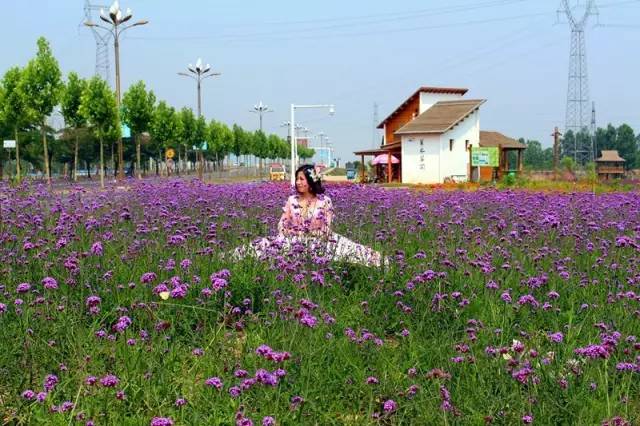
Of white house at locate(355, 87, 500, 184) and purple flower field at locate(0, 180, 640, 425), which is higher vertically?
white house at locate(355, 87, 500, 184)

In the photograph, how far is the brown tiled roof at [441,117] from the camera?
155 feet

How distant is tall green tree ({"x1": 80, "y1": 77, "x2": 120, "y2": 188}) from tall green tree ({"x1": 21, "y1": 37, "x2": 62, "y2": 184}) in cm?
319

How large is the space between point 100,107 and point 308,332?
106 feet

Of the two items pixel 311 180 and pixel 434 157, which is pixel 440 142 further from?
pixel 311 180

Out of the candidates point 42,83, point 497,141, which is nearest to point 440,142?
point 497,141

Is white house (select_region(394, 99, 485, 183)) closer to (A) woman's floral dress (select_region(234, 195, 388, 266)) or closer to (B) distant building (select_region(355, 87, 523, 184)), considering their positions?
(B) distant building (select_region(355, 87, 523, 184))

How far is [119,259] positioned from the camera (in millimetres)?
5559

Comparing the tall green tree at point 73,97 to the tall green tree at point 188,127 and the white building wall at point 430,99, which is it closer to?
the tall green tree at point 188,127

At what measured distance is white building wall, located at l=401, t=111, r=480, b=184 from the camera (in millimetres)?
47125

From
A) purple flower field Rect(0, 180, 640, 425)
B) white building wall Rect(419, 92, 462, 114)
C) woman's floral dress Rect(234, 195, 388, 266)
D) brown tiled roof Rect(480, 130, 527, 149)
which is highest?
white building wall Rect(419, 92, 462, 114)

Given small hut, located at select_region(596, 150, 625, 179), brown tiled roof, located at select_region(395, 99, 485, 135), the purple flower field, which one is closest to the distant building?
brown tiled roof, located at select_region(395, 99, 485, 135)

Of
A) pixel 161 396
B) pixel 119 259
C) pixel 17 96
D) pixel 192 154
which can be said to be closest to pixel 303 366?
pixel 161 396

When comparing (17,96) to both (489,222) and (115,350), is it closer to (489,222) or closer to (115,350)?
(489,222)

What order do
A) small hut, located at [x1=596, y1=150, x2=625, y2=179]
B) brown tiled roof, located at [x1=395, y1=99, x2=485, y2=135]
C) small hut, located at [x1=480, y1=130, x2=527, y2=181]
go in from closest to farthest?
1. brown tiled roof, located at [x1=395, y1=99, x2=485, y2=135]
2. small hut, located at [x1=596, y1=150, x2=625, y2=179]
3. small hut, located at [x1=480, y1=130, x2=527, y2=181]
